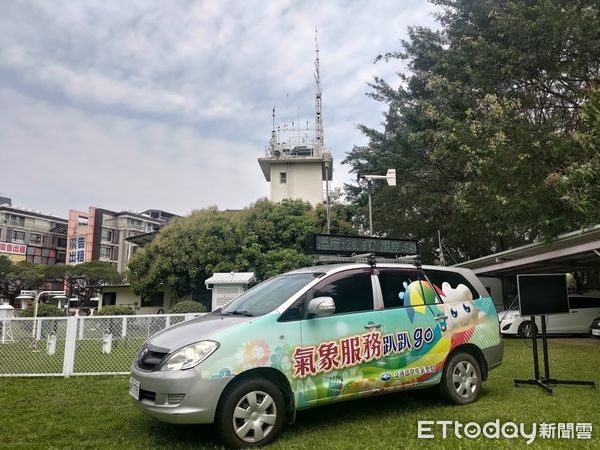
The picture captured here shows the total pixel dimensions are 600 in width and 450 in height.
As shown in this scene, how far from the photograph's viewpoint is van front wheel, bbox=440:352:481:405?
590 cm

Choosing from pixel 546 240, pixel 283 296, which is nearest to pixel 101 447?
pixel 283 296

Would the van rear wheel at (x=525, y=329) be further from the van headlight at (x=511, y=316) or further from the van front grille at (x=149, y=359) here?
the van front grille at (x=149, y=359)

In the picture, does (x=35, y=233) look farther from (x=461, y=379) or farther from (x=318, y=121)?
(x=461, y=379)

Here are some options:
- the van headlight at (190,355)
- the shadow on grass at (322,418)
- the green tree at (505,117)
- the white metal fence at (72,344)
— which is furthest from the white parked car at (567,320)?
the van headlight at (190,355)

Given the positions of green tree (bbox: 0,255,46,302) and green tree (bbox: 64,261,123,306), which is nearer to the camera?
green tree (bbox: 64,261,123,306)

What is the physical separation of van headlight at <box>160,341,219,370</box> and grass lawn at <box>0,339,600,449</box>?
836mm

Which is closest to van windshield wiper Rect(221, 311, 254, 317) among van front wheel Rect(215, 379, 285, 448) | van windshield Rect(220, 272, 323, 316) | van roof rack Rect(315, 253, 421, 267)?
van windshield Rect(220, 272, 323, 316)

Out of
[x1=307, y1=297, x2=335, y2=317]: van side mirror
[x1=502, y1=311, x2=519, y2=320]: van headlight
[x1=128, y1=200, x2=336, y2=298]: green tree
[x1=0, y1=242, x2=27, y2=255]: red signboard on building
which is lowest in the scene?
[x1=502, y1=311, x2=519, y2=320]: van headlight

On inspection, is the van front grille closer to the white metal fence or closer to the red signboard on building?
the white metal fence

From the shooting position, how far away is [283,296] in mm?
5219

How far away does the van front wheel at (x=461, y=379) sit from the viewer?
19.4 ft

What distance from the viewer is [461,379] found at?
238 inches

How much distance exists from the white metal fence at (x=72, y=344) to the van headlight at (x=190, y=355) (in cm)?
415

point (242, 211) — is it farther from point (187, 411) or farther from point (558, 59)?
point (187, 411)
